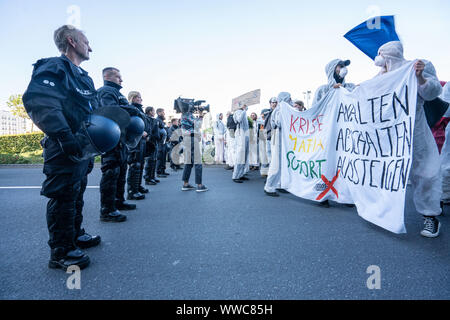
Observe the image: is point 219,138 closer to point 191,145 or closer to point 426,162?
point 191,145

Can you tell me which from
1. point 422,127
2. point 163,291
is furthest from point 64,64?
point 422,127

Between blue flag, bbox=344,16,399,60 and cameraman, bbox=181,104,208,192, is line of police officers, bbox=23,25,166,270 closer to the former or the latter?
cameraman, bbox=181,104,208,192

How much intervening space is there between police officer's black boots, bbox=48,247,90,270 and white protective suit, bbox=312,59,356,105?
3711 millimetres

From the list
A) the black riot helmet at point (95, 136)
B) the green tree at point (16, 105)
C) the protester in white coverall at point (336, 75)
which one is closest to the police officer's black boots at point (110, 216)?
the black riot helmet at point (95, 136)

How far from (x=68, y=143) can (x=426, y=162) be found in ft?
10.3

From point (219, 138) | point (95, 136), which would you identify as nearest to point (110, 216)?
point (95, 136)

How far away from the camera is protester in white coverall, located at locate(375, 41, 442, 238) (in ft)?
7.68

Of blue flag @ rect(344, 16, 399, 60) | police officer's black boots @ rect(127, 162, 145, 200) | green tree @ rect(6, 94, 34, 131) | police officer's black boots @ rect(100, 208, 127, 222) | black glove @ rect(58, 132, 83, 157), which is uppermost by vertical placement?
green tree @ rect(6, 94, 34, 131)

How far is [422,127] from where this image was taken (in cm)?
246

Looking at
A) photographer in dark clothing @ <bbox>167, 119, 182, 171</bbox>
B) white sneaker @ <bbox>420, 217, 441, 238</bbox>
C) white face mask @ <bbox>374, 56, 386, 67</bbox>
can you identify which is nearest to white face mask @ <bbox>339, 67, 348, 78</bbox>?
white face mask @ <bbox>374, 56, 386, 67</bbox>

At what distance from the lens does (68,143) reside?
156 centimetres

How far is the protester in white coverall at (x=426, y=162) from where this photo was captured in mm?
2342

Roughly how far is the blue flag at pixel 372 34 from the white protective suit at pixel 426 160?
1130mm
